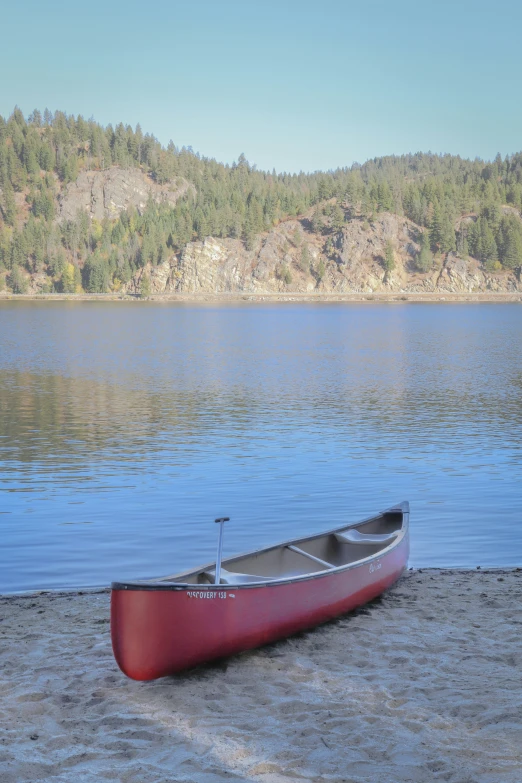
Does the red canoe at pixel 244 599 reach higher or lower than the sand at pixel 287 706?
higher

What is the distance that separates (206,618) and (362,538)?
4.43 m

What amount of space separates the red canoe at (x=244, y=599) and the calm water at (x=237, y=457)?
297 cm

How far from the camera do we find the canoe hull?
8.05m

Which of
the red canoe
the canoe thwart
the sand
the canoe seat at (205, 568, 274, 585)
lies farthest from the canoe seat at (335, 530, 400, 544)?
the canoe seat at (205, 568, 274, 585)

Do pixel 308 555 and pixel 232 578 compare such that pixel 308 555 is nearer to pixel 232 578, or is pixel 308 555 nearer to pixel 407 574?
pixel 232 578

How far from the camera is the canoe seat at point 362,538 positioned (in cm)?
1214

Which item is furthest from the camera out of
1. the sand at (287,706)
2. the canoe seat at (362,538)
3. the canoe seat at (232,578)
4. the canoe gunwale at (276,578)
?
the canoe seat at (362,538)

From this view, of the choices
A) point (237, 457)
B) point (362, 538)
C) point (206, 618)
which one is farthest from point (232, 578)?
point (237, 457)

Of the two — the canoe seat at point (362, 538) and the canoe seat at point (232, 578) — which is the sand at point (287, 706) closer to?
the canoe seat at point (232, 578)

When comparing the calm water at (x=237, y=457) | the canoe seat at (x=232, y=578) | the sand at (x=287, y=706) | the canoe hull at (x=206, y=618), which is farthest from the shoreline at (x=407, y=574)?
the canoe hull at (x=206, y=618)

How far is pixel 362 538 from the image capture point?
12.4 m

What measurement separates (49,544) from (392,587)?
6945 mm

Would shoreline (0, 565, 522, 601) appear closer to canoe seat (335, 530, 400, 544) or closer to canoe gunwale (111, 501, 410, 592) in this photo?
canoe seat (335, 530, 400, 544)

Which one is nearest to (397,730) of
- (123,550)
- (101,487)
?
(123,550)
